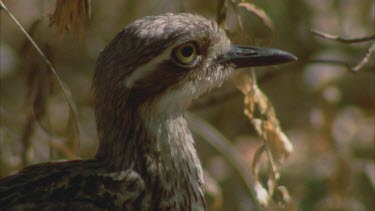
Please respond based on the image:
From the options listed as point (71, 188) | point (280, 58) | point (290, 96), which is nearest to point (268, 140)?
point (280, 58)

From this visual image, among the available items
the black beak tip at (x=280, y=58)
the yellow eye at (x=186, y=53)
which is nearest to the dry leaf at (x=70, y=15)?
the yellow eye at (x=186, y=53)

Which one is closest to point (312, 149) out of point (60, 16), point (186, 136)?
point (186, 136)

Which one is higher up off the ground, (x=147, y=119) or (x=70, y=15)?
(x=70, y=15)

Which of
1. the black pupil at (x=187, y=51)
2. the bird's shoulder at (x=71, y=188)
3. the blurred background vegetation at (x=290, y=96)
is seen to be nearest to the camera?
the bird's shoulder at (x=71, y=188)

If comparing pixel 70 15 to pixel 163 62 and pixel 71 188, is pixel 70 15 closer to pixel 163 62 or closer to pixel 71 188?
pixel 163 62

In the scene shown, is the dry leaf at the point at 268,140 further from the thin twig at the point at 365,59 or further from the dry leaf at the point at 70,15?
the dry leaf at the point at 70,15

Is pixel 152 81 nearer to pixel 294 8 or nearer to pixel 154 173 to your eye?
pixel 154 173
